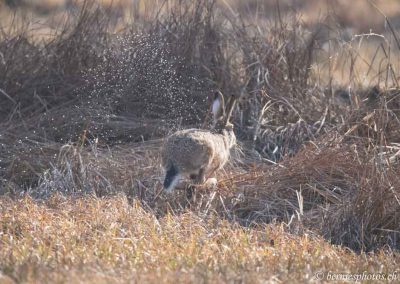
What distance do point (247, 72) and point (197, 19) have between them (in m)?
0.91

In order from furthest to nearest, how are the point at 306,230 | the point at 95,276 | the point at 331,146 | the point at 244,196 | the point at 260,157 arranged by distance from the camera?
1. the point at 260,157
2. the point at 331,146
3. the point at 244,196
4. the point at 306,230
5. the point at 95,276

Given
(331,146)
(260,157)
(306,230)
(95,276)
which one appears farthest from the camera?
(260,157)

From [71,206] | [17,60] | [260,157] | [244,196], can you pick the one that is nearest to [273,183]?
[244,196]

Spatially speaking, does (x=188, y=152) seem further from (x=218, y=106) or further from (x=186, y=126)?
(x=186, y=126)

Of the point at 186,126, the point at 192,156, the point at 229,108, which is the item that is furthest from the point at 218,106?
the point at 192,156

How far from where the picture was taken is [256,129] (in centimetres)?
1048

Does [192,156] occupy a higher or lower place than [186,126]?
higher

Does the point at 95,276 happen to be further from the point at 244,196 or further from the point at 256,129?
the point at 256,129

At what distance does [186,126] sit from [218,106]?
1.07 m

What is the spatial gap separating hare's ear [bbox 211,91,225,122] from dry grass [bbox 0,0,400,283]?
62cm

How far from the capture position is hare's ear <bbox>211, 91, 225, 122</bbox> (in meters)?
9.47

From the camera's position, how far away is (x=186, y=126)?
10516mm

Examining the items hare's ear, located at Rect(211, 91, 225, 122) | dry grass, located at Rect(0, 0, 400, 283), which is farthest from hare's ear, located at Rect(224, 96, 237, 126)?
dry grass, located at Rect(0, 0, 400, 283)

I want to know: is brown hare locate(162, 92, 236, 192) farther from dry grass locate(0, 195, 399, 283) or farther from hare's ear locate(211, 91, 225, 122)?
hare's ear locate(211, 91, 225, 122)
